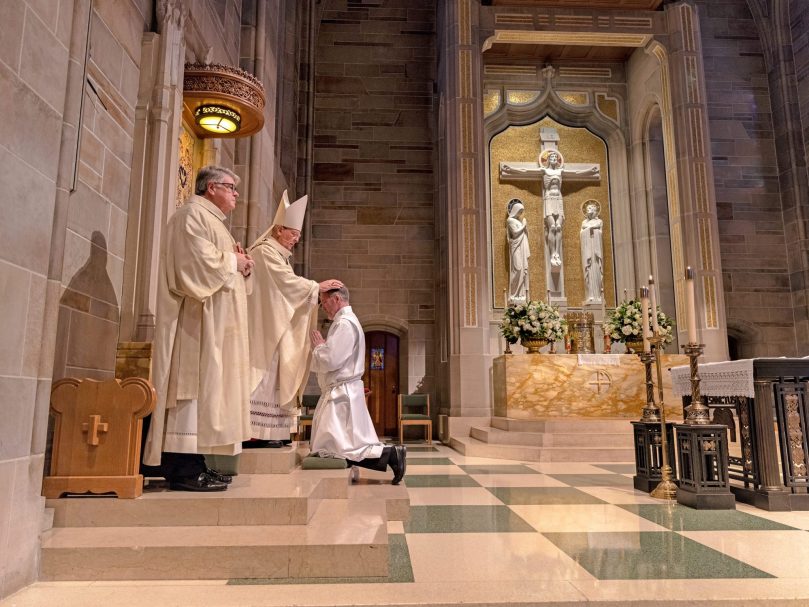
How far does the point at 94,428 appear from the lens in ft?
9.09

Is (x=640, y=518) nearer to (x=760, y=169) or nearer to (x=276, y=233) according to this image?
(x=276, y=233)

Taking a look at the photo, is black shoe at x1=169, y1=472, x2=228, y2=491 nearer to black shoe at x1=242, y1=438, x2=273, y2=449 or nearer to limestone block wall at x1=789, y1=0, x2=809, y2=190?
black shoe at x1=242, y1=438, x2=273, y2=449

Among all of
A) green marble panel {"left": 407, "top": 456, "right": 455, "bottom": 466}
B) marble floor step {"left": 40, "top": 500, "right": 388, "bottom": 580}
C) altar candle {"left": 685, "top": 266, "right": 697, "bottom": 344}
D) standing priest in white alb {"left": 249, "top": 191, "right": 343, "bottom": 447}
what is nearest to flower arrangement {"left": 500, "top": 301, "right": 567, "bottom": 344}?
green marble panel {"left": 407, "top": 456, "right": 455, "bottom": 466}

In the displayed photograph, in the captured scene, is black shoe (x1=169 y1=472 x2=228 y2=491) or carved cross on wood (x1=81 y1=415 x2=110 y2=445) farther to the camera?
black shoe (x1=169 y1=472 x2=228 y2=491)

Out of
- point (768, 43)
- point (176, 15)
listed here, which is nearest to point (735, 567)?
point (176, 15)

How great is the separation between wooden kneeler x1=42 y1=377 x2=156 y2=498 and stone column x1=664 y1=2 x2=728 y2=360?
943 cm

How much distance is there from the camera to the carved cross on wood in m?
2.77

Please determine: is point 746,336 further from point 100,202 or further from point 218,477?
point 100,202

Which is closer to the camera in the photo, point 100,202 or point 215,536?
point 215,536

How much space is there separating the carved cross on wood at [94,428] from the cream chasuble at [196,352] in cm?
24

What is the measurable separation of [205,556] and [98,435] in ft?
2.65

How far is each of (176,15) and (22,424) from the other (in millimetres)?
3416

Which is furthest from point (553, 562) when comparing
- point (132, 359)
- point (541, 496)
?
point (132, 359)

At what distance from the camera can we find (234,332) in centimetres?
323
